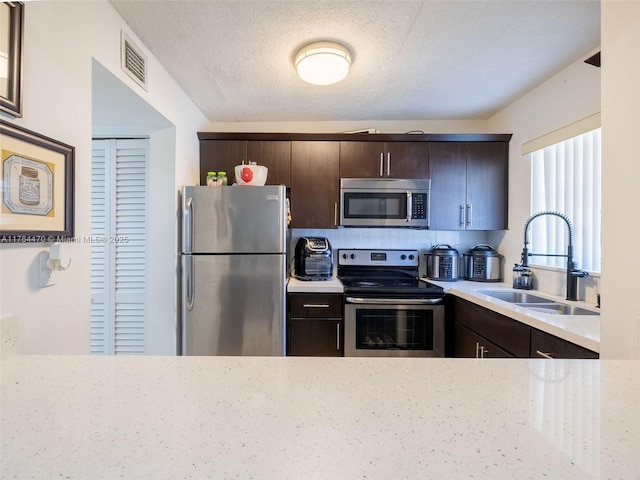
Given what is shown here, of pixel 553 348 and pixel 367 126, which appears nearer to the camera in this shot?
pixel 553 348

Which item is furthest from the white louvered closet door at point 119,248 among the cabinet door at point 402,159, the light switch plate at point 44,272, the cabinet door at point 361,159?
the cabinet door at point 402,159

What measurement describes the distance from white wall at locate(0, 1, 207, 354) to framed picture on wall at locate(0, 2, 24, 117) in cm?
3

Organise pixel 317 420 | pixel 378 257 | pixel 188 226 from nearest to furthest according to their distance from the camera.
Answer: pixel 317 420, pixel 188 226, pixel 378 257

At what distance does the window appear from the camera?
170 centimetres

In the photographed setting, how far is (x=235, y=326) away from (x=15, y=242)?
4.47ft

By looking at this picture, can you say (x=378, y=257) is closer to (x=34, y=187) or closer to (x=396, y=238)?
(x=396, y=238)

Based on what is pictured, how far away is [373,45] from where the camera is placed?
5.25 ft

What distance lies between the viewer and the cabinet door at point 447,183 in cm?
248

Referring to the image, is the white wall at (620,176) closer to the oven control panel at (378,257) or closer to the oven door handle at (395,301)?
the oven door handle at (395,301)

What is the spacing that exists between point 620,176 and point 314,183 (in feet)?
6.27

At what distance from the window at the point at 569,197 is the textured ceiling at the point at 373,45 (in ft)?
1.73

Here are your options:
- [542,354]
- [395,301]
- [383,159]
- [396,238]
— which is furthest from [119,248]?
[542,354]

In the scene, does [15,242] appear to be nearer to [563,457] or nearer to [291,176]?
[563,457]

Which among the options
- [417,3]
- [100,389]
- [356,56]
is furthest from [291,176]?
[100,389]
